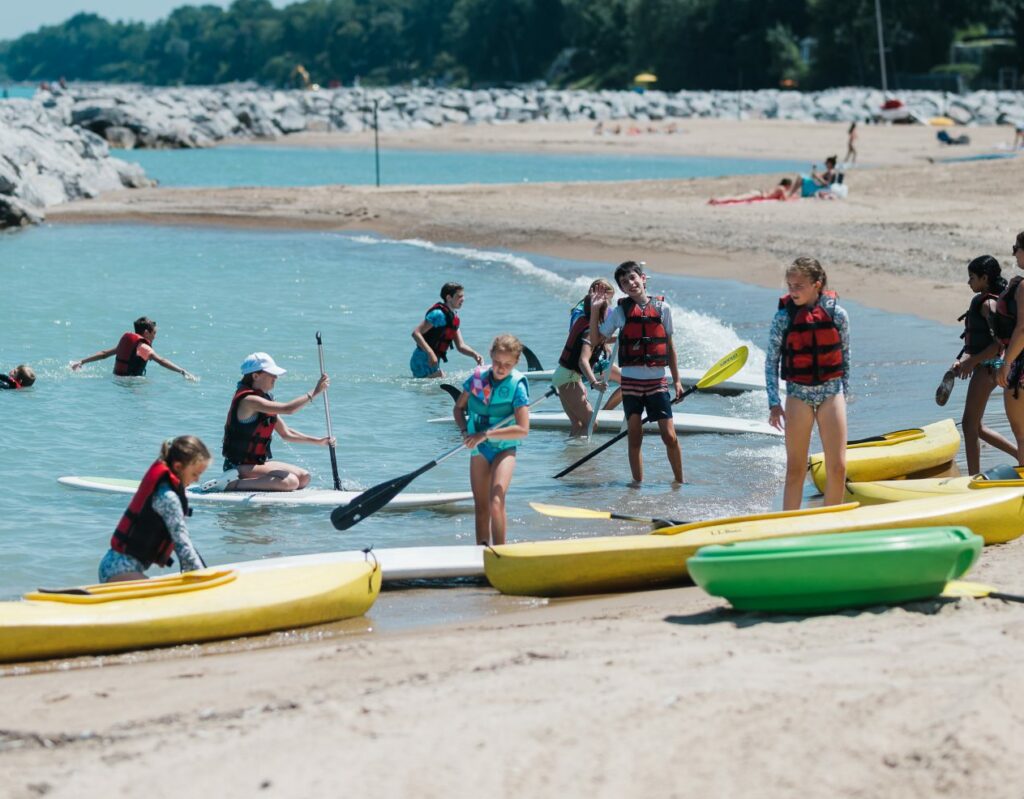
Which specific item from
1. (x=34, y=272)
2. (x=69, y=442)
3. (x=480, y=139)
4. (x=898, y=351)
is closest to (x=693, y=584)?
(x=69, y=442)

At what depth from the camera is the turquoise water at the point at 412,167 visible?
3712 cm

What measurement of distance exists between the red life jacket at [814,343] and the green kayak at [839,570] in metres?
1.33

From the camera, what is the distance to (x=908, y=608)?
5113 millimetres

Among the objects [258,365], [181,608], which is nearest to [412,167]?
[258,365]

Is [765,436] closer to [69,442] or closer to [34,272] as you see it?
[69,442]

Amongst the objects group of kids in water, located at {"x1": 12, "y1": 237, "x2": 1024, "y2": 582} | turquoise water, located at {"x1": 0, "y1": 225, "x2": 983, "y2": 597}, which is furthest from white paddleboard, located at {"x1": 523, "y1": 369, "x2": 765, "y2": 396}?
group of kids in water, located at {"x1": 12, "y1": 237, "x2": 1024, "y2": 582}

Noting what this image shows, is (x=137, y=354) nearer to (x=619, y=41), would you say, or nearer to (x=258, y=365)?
(x=258, y=365)

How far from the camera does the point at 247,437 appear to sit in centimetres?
824

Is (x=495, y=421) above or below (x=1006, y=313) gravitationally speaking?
below

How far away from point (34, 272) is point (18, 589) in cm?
1527

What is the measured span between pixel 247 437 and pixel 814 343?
12.0 ft

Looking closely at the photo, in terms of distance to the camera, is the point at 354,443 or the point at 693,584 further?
the point at 354,443

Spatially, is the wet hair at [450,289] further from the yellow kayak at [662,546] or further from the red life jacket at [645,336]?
the yellow kayak at [662,546]

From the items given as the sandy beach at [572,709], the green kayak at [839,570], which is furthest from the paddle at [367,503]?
the green kayak at [839,570]
